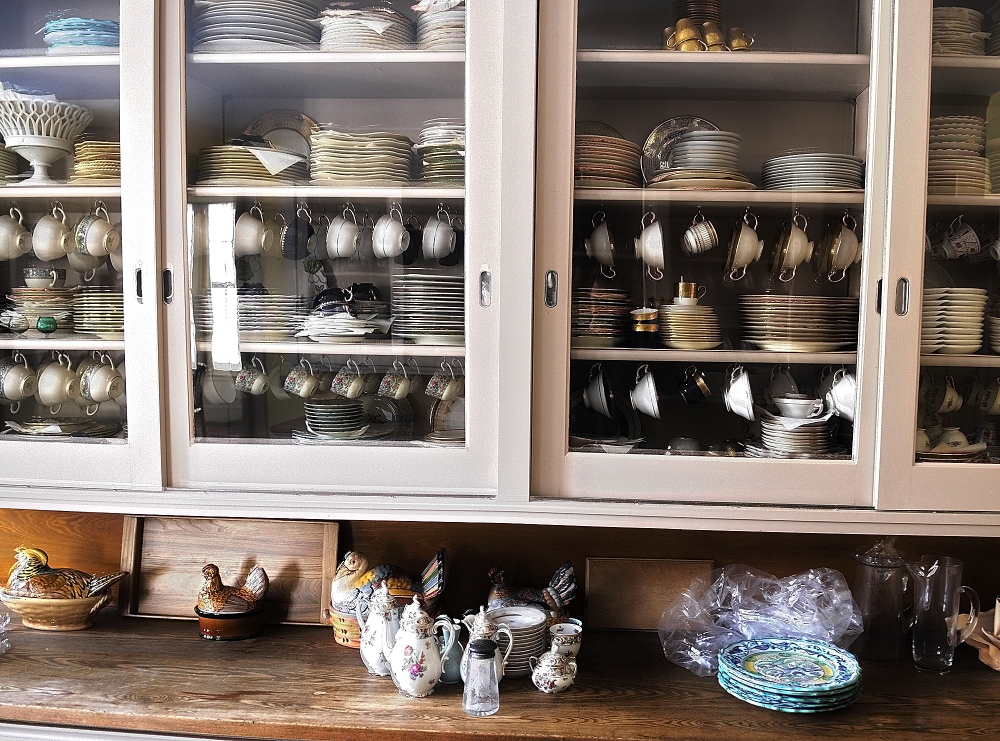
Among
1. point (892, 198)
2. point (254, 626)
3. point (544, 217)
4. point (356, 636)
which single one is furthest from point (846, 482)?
point (254, 626)

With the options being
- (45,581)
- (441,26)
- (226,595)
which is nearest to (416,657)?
(226,595)

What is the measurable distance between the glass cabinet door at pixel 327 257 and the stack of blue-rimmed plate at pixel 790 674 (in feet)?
1.89

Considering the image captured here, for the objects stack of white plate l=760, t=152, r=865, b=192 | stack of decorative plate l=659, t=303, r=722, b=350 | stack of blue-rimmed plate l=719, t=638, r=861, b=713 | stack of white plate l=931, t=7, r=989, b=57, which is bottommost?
stack of blue-rimmed plate l=719, t=638, r=861, b=713

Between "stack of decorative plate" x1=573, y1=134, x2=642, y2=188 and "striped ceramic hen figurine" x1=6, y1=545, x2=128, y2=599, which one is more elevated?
"stack of decorative plate" x1=573, y1=134, x2=642, y2=188

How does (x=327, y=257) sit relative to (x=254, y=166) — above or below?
below

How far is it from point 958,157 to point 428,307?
3.40ft

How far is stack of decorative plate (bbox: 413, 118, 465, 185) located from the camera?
1.58 m

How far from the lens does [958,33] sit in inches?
59.9

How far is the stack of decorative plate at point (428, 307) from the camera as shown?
161cm

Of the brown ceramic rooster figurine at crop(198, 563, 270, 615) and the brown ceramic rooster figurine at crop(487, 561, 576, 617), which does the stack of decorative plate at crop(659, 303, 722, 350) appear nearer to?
the brown ceramic rooster figurine at crop(487, 561, 576, 617)

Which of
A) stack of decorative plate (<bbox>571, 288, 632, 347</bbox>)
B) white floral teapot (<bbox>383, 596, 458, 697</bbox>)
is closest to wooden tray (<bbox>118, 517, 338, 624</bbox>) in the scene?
white floral teapot (<bbox>383, 596, 458, 697</bbox>)

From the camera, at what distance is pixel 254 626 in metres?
1.74

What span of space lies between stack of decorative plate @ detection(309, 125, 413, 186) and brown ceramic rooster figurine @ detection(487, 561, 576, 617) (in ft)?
2.80

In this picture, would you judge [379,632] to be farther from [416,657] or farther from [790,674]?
[790,674]
